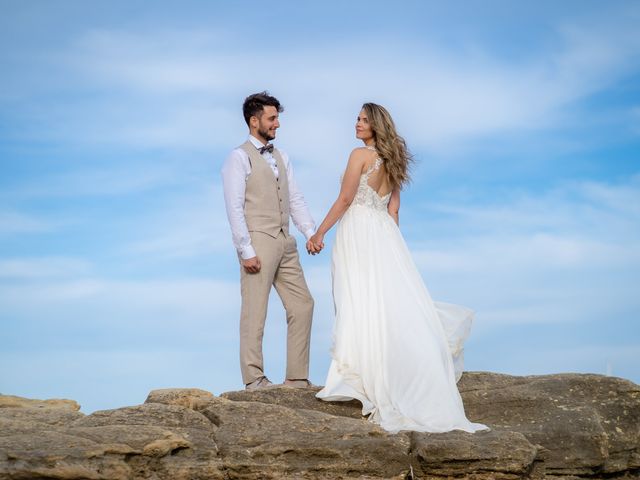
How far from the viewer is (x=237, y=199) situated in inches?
408

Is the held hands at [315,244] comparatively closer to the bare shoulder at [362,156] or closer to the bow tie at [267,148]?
the bare shoulder at [362,156]

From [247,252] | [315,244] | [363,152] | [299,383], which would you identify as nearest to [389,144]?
[363,152]

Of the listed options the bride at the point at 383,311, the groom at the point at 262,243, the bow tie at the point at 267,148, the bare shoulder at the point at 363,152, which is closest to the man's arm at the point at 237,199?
the groom at the point at 262,243

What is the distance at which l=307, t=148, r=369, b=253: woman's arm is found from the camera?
986 centimetres

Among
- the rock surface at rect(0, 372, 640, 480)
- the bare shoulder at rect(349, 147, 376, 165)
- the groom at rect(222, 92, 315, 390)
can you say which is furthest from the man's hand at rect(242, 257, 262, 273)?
the bare shoulder at rect(349, 147, 376, 165)

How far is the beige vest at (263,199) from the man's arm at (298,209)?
33 cm

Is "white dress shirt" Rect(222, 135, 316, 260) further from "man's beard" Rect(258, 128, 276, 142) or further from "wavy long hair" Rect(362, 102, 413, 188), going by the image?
"wavy long hair" Rect(362, 102, 413, 188)

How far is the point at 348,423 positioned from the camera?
27.9 ft

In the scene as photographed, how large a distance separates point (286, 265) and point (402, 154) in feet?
6.08

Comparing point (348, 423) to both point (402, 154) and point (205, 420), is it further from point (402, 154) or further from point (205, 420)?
point (402, 154)

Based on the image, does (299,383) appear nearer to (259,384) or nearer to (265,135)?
(259,384)

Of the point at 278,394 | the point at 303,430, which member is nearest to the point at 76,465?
the point at 303,430

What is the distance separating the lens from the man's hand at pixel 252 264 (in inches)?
406

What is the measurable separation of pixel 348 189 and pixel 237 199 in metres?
1.30
